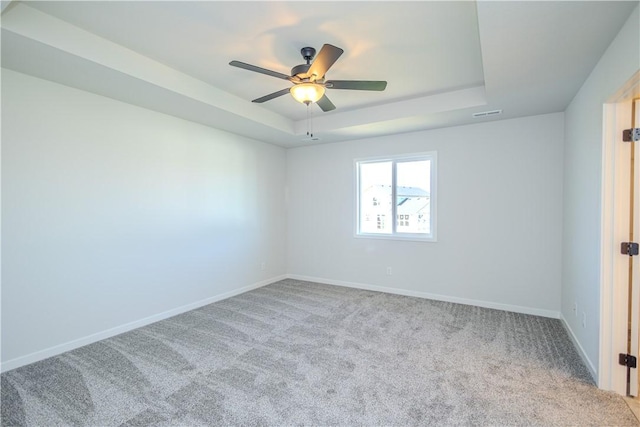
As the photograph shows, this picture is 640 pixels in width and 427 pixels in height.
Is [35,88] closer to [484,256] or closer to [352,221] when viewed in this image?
[352,221]

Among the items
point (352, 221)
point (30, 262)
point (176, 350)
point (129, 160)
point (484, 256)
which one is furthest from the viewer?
point (352, 221)

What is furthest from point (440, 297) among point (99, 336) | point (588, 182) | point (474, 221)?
point (99, 336)

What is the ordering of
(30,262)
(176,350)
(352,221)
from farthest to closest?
(352,221)
(176,350)
(30,262)

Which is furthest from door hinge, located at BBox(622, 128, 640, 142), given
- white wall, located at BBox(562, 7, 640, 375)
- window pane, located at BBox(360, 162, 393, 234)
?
window pane, located at BBox(360, 162, 393, 234)

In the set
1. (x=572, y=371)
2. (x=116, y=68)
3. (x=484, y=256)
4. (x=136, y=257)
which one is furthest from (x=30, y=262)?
(x=484, y=256)

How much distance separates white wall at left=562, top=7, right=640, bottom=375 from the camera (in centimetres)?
193

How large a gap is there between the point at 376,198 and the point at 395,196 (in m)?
0.35

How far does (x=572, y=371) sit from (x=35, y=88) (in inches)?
208

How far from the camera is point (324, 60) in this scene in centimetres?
217

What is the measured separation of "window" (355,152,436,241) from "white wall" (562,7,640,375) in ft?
5.30

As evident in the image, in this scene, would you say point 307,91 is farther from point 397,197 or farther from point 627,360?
point 627,360

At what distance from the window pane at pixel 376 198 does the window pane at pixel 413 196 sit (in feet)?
0.55

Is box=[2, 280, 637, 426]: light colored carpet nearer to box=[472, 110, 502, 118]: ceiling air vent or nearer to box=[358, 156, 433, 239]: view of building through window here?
box=[358, 156, 433, 239]: view of building through window

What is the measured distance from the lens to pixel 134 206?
11.2 ft
